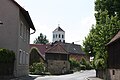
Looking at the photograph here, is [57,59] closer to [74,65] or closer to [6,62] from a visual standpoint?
[74,65]

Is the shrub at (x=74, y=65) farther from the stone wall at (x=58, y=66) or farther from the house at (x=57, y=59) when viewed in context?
the house at (x=57, y=59)

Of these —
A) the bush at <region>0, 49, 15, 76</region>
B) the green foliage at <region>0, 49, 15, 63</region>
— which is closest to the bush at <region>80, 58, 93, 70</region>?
the bush at <region>0, 49, 15, 76</region>

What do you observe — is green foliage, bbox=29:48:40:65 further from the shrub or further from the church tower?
the church tower

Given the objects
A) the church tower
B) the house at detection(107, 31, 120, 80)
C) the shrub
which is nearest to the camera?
the house at detection(107, 31, 120, 80)

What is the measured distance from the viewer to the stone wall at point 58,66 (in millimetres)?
75375

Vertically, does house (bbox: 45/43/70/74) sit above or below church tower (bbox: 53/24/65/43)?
below

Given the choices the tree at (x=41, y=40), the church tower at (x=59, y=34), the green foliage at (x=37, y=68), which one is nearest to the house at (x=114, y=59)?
the green foliage at (x=37, y=68)

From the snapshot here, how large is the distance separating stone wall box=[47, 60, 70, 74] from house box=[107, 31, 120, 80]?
41908mm

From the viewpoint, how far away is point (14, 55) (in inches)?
1184

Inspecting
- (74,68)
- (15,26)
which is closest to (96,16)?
(15,26)

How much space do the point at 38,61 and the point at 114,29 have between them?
33943mm

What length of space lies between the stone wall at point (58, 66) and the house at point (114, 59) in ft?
137

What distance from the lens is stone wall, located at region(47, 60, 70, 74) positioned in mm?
75375

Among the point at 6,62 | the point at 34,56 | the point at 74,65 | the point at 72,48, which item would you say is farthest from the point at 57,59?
the point at 6,62
